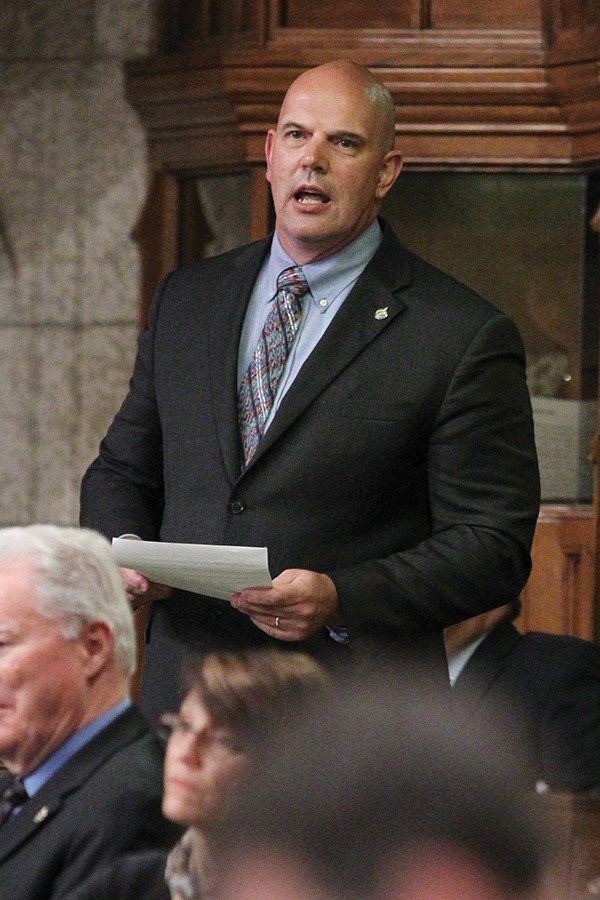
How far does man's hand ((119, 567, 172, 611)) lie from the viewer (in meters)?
2.86

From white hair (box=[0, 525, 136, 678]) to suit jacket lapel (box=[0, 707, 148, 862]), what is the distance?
0.10 meters

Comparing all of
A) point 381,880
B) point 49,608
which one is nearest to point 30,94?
point 49,608

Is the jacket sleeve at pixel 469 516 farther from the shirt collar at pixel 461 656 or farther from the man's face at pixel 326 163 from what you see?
the shirt collar at pixel 461 656

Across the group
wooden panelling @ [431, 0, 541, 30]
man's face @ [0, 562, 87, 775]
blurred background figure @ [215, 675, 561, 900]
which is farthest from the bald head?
wooden panelling @ [431, 0, 541, 30]

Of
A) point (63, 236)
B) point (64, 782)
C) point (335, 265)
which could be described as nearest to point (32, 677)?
point (64, 782)

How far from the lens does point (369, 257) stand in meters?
3.21

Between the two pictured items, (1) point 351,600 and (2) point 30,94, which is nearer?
(1) point 351,600

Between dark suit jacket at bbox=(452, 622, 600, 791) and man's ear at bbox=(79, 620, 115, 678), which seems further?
dark suit jacket at bbox=(452, 622, 600, 791)

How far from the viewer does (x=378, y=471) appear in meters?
3.02

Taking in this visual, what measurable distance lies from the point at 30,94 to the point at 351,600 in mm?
3780

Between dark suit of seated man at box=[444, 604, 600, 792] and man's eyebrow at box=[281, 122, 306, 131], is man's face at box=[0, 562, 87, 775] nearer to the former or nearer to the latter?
man's eyebrow at box=[281, 122, 306, 131]

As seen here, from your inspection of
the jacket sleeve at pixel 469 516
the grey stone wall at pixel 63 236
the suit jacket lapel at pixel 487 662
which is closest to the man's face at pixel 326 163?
the jacket sleeve at pixel 469 516

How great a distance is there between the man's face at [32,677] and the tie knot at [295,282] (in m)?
1.08

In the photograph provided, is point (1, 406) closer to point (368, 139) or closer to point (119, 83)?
point (119, 83)
